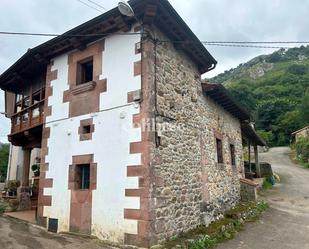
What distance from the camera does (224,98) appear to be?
11531mm

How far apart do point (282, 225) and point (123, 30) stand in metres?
7.81

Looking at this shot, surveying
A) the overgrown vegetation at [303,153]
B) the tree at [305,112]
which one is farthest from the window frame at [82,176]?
the tree at [305,112]

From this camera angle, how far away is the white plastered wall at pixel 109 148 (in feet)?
22.2

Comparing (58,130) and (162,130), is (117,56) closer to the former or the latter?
(162,130)

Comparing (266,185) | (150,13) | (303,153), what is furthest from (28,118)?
(303,153)

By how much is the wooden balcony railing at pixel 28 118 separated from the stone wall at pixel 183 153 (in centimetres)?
A: 464

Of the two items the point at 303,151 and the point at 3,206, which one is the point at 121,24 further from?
the point at 303,151

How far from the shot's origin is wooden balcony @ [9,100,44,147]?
10031 millimetres

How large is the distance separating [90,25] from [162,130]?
3.37 m

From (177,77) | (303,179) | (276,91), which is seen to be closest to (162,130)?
(177,77)

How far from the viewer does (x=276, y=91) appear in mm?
55781

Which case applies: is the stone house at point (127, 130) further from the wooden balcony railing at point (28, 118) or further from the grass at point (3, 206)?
the grass at point (3, 206)

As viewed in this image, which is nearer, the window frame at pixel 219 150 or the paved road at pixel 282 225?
the paved road at pixel 282 225

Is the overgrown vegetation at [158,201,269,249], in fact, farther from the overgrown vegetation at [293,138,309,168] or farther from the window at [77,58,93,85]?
the overgrown vegetation at [293,138,309,168]
